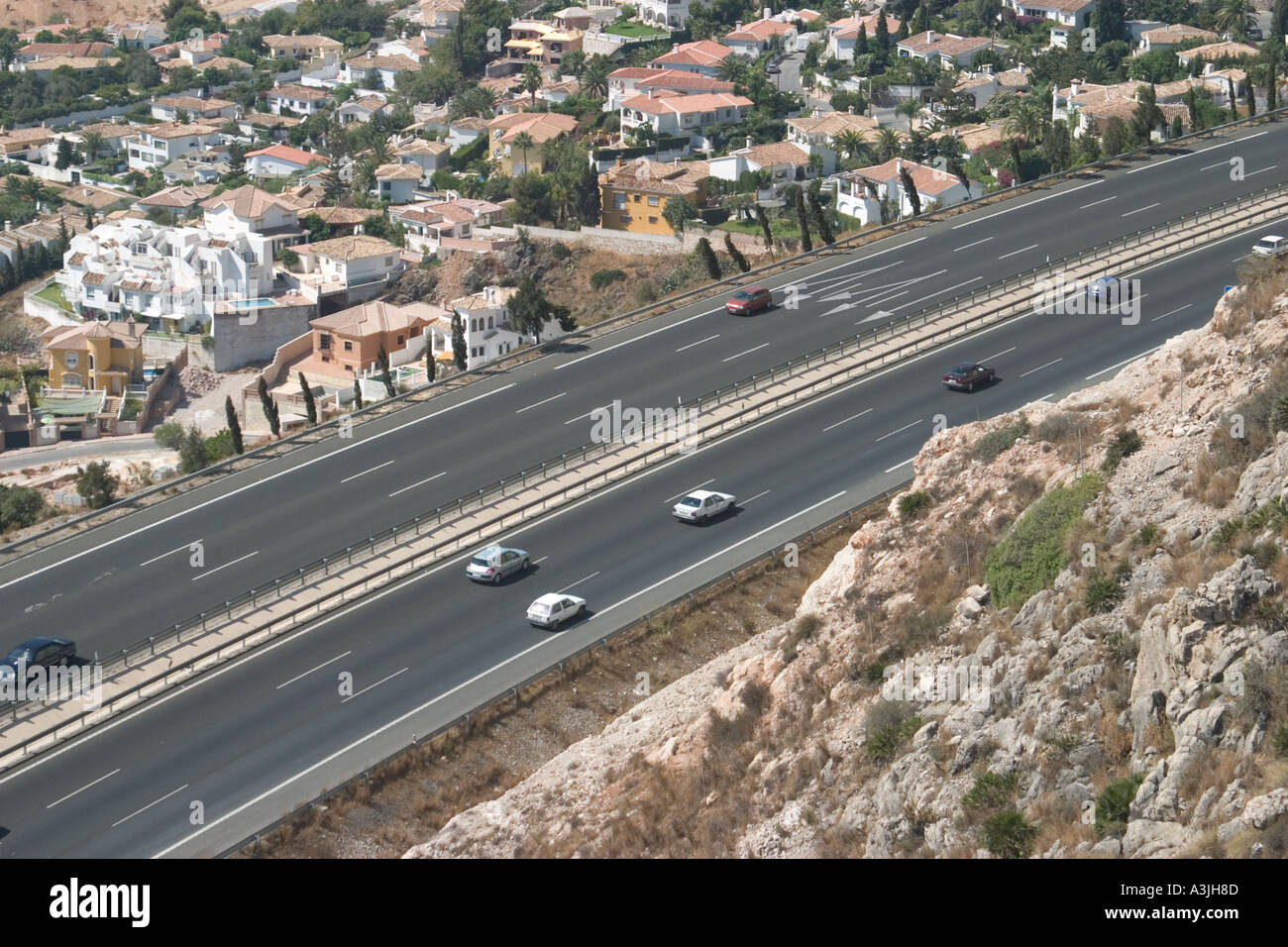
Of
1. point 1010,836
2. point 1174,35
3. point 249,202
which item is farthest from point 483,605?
point 1174,35

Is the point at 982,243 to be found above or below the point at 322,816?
above

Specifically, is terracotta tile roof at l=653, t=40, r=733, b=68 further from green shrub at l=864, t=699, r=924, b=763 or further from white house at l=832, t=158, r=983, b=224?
green shrub at l=864, t=699, r=924, b=763

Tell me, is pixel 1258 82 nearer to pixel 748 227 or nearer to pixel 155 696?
pixel 748 227

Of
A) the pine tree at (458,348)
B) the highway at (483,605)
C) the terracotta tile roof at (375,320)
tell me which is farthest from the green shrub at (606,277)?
the highway at (483,605)

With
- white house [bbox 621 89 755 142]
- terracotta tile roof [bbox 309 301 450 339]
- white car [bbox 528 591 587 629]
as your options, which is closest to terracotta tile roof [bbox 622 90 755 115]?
white house [bbox 621 89 755 142]

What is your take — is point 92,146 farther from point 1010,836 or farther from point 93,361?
point 1010,836

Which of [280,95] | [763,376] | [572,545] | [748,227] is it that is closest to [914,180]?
[748,227]
